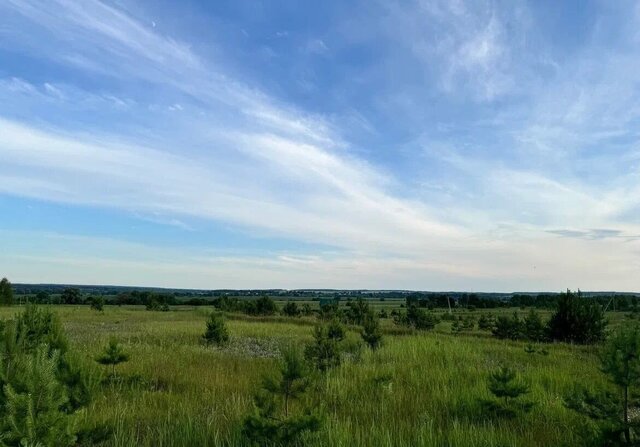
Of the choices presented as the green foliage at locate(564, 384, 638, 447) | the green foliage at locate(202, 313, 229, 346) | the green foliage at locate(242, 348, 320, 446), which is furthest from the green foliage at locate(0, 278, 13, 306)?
the green foliage at locate(564, 384, 638, 447)

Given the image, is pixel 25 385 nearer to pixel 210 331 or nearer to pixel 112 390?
pixel 112 390

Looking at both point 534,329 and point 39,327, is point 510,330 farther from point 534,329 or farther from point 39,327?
point 39,327

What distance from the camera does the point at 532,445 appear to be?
5207 millimetres

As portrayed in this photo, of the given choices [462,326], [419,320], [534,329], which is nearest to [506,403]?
[534,329]

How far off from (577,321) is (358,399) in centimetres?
1835

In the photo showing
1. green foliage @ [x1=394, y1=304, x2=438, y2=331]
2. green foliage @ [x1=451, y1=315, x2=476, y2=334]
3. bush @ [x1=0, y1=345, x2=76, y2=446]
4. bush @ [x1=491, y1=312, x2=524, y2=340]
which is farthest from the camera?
green foliage @ [x1=394, y1=304, x2=438, y2=331]

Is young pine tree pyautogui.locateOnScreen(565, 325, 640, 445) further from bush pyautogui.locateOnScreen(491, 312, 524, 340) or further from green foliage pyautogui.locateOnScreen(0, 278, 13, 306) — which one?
green foliage pyautogui.locateOnScreen(0, 278, 13, 306)

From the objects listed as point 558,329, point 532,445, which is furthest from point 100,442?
point 558,329

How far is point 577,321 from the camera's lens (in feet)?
72.2

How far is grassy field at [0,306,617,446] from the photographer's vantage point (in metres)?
5.14

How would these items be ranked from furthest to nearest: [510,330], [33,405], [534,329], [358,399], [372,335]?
[510,330] < [534,329] < [372,335] < [358,399] < [33,405]

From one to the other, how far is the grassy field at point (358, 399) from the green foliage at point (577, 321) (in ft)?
31.2

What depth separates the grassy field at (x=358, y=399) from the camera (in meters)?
5.14

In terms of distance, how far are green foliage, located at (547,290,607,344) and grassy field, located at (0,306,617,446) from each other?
31.2ft
